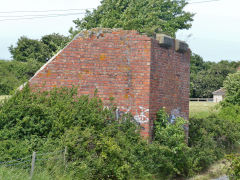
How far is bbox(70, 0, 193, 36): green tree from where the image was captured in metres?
29.8

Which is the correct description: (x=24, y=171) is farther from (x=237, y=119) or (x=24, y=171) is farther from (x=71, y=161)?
(x=237, y=119)

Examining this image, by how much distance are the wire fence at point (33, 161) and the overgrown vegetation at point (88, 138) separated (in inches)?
5.3

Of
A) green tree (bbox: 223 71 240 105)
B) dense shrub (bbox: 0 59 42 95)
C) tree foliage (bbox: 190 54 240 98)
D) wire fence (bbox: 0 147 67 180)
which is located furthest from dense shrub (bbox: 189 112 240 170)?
tree foliage (bbox: 190 54 240 98)

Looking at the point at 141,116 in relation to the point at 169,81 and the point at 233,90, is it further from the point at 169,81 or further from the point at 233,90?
the point at 233,90

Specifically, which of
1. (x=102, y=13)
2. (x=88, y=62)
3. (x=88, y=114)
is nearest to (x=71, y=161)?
(x=88, y=114)

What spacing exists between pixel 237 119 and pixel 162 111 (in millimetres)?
10788

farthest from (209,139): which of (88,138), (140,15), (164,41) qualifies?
(140,15)

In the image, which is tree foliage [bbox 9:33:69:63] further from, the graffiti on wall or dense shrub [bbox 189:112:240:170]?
the graffiti on wall

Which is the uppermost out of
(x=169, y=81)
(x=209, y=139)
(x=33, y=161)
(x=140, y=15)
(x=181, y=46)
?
(x=140, y=15)

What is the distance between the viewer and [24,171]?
6.38 meters

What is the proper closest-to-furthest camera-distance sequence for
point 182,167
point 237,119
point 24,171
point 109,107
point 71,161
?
point 24,171 → point 71,161 → point 109,107 → point 182,167 → point 237,119

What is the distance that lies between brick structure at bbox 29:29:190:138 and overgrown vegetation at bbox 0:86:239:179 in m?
0.35

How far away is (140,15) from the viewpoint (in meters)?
30.6

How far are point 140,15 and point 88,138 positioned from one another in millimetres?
23998
